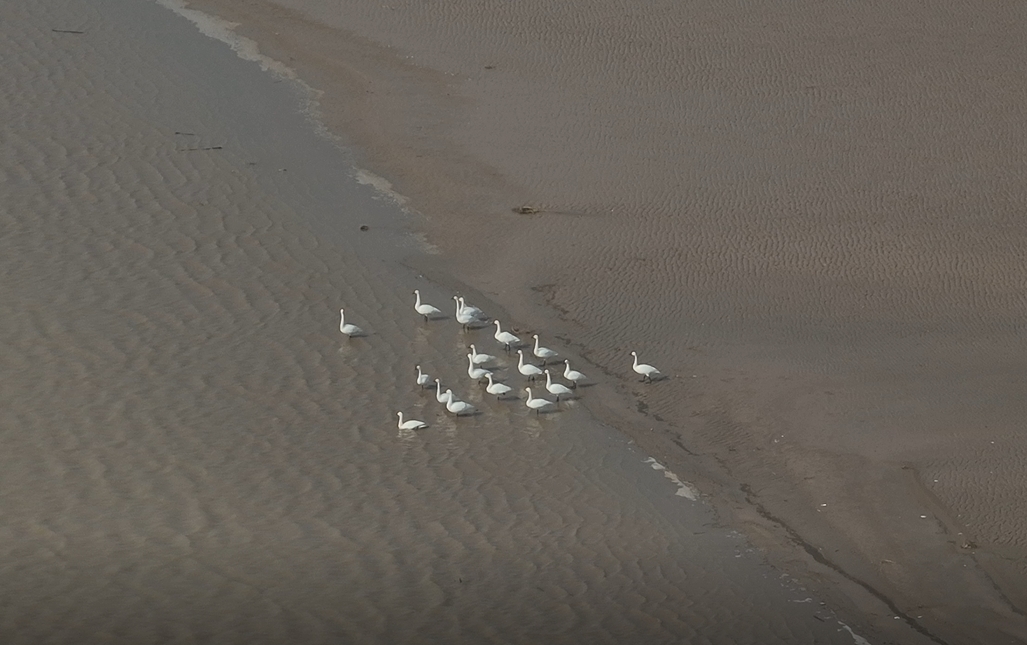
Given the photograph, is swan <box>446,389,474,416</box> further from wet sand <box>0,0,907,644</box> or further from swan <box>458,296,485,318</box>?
swan <box>458,296,485,318</box>

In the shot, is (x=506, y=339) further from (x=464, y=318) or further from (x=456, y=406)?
(x=456, y=406)

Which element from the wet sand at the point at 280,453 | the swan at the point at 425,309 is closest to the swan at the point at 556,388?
the wet sand at the point at 280,453

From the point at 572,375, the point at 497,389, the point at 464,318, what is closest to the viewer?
the point at 497,389

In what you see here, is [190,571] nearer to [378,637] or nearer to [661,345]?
[378,637]

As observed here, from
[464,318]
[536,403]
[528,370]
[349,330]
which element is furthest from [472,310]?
[536,403]

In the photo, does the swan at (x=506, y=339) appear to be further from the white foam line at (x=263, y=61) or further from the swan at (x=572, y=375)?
the white foam line at (x=263, y=61)

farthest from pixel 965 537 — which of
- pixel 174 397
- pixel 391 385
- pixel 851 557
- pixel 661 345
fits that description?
pixel 174 397
